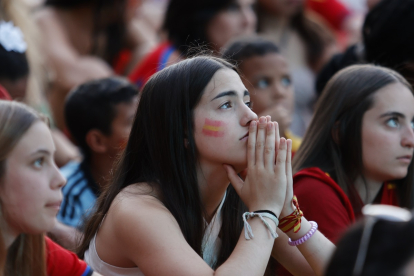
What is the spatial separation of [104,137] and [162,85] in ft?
4.97

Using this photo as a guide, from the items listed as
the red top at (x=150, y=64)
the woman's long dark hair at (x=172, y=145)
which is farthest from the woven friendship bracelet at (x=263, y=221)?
the red top at (x=150, y=64)

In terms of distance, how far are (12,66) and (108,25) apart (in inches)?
68.8

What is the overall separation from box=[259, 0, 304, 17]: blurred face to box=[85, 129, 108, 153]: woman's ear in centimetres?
248

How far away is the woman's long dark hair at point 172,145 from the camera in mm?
2330

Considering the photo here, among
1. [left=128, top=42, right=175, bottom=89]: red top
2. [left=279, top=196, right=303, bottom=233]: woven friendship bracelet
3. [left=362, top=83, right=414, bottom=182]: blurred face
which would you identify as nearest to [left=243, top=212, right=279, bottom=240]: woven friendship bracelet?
[left=279, top=196, right=303, bottom=233]: woven friendship bracelet

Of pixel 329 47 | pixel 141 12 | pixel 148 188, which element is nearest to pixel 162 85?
pixel 148 188

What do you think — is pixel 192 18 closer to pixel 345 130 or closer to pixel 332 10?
pixel 345 130

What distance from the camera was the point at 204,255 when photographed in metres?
2.42

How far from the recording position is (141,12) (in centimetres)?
669

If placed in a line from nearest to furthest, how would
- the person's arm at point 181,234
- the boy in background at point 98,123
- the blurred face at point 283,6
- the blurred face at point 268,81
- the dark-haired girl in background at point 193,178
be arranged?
the person's arm at point 181,234, the dark-haired girl in background at point 193,178, the boy in background at point 98,123, the blurred face at point 268,81, the blurred face at point 283,6

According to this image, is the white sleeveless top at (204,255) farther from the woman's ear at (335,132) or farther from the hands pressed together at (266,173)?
the woman's ear at (335,132)

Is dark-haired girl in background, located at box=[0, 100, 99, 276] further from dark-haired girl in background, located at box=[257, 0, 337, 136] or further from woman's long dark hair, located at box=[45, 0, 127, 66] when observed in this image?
dark-haired girl in background, located at box=[257, 0, 337, 136]

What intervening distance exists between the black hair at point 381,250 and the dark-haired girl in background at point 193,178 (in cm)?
85

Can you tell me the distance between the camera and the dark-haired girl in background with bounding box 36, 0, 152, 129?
15.5ft
